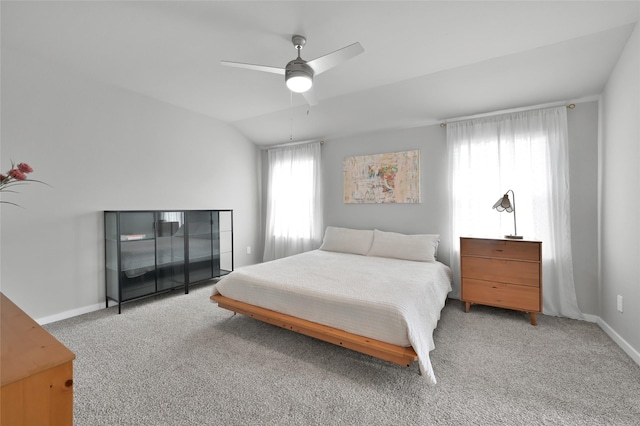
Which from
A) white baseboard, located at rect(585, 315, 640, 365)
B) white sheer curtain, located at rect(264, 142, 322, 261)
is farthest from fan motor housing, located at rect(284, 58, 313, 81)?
white baseboard, located at rect(585, 315, 640, 365)

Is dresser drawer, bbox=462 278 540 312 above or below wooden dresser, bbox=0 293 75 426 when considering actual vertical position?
below

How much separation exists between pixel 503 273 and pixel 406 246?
3.41 feet

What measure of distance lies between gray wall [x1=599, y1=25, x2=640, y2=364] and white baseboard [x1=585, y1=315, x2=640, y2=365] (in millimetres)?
13

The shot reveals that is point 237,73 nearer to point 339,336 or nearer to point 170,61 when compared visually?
point 170,61

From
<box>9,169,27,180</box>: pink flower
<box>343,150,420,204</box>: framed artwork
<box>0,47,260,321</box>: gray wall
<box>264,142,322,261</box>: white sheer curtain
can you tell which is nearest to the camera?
<box>9,169,27,180</box>: pink flower

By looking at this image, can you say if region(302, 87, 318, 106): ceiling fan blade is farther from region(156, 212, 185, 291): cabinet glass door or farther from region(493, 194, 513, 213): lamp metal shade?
region(156, 212, 185, 291): cabinet glass door

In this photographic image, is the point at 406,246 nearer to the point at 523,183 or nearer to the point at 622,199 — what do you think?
the point at 523,183

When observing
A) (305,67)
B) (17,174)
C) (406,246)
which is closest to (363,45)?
(305,67)

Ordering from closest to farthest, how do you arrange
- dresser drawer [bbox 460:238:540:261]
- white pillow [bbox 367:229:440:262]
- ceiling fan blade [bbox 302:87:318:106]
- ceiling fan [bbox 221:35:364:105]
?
ceiling fan [bbox 221:35:364:105], ceiling fan blade [bbox 302:87:318:106], dresser drawer [bbox 460:238:540:261], white pillow [bbox 367:229:440:262]

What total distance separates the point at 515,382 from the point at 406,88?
2.93 m

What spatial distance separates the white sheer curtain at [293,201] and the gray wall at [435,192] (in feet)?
0.64

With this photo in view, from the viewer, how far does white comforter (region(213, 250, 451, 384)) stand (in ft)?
5.97

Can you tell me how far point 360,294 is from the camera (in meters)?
2.06

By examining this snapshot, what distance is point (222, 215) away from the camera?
4242 mm
